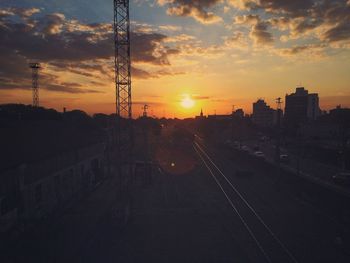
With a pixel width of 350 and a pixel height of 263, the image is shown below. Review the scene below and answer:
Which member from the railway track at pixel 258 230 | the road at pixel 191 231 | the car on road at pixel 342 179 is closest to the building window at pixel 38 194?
the road at pixel 191 231

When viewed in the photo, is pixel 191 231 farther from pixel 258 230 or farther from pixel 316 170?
pixel 316 170

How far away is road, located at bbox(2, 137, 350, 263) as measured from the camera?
15.1 m

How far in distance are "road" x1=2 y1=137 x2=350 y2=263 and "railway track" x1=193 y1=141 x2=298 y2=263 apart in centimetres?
4

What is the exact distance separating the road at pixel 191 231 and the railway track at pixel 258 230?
4cm

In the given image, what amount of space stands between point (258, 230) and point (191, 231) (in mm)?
3465

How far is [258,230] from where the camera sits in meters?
18.1

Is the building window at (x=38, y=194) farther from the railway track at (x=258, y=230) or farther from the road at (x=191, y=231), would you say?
the railway track at (x=258, y=230)

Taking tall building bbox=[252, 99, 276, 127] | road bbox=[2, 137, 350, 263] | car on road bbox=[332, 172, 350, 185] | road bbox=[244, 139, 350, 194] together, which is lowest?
road bbox=[2, 137, 350, 263]

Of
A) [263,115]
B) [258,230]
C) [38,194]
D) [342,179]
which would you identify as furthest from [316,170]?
[263,115]

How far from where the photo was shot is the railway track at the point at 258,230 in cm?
1474

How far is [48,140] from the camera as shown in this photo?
2528 cm

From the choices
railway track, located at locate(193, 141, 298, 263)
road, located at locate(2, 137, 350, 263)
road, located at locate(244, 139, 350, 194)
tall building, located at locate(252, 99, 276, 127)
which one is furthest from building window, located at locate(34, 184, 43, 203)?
tall building, located at locate(252, 99, 276, 127)

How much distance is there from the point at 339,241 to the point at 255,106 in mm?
181069

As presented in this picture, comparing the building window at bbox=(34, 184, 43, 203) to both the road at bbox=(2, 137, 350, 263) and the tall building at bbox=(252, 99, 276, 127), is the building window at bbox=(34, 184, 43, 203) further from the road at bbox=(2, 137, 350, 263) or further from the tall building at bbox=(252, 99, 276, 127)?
the tall building at bbox=(252, 99, 276, 127)
